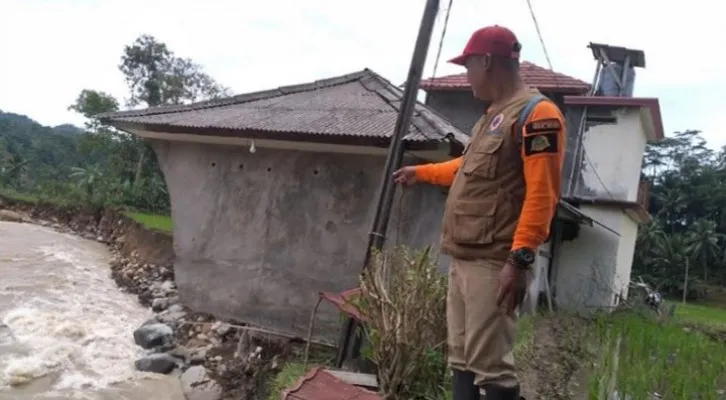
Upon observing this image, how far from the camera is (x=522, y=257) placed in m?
2.07

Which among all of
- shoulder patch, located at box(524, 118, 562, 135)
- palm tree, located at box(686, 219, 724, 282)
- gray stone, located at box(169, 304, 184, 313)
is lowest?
gray stone, located at box(169, 304, 184, 313)

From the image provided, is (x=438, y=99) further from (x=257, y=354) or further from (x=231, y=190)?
(x=257, y=354)

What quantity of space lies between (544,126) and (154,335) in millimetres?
6326

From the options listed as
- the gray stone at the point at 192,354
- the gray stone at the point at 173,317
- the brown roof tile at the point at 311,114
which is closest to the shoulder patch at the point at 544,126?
the brown roof tile at the point at 311,114

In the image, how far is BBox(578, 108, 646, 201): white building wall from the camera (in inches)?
517

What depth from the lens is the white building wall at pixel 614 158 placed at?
43.1 feet

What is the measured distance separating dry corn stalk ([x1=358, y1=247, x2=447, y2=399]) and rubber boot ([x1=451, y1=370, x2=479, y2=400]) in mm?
1303

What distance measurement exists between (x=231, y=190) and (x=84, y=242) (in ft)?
40.7

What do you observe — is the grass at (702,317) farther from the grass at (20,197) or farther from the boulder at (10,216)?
the grass at (20,197)

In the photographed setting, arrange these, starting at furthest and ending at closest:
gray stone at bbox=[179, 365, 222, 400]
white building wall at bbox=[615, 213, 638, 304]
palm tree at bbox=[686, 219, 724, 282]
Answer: palm tree at bbox=[686, 219, 724, 282], white building wall at bbox=[615, 213, 638, 304], gray stone at bbox=[179, 365, 222, 400]

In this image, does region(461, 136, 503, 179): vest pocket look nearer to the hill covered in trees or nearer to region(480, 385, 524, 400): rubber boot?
region(480, 385, 524, 400): rubber boot

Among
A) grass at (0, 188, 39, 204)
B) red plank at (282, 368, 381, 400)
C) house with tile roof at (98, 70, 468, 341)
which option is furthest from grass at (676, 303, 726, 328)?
grass at (0, 188, 39, 204)

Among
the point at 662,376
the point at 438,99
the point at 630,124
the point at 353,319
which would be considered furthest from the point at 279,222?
the point at 630,124

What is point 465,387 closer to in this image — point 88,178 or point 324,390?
point 324,390
